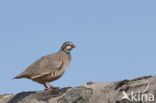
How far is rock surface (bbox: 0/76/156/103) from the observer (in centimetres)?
749

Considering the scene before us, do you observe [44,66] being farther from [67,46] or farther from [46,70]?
[67,46]

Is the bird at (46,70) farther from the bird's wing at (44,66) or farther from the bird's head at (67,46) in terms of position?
the bird's head at (67,46)

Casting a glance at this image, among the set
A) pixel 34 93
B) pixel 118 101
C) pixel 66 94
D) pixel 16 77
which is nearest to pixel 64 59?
pixel 16 77

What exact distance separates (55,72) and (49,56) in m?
0.68

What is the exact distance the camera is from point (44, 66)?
1220 centimetres

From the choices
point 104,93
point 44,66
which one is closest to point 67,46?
point 44,66

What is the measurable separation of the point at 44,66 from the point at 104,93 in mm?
4117

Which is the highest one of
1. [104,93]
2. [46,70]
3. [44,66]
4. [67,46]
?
[67,46]

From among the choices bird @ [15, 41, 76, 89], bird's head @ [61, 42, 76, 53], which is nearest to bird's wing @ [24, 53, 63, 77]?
bird @ [15, 41, 76, 89]

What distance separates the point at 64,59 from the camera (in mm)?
12984

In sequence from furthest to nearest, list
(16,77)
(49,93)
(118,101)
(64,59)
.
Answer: (64,59) → (16,77) → (49,93) → (118,101)

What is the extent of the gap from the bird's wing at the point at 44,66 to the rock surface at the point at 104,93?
1.44 meters

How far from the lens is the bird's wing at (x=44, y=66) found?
12055mm

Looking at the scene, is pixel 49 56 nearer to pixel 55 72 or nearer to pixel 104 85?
pixel 55 72
